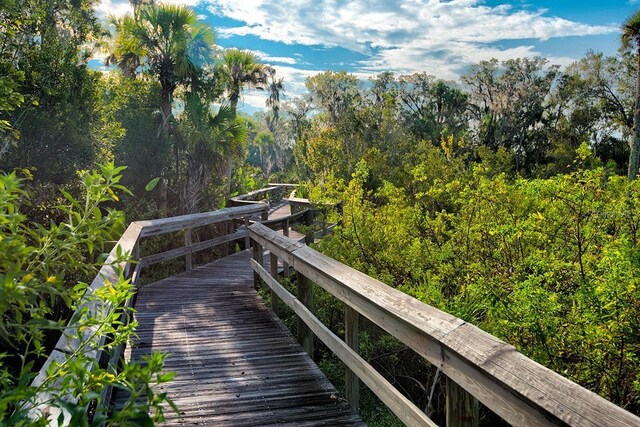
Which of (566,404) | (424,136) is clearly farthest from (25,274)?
(424,136)

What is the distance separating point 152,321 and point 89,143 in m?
7.70

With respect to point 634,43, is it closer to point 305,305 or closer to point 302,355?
point 305,305

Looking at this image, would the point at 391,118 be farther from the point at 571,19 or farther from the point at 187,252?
the point at 571,19

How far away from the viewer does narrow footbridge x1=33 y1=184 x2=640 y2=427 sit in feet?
5.51

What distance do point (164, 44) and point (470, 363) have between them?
57.4 ft

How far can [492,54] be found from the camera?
3969 centimetres

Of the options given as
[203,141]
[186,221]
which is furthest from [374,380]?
[203,141]

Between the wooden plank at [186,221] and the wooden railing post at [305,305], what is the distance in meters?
3.04

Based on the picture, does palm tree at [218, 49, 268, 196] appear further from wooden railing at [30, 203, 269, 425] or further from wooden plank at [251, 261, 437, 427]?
wooden plank at [251, 261, 437, 427]

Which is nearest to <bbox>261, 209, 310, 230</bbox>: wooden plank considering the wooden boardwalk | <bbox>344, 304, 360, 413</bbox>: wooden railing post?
the wooden boardwalk

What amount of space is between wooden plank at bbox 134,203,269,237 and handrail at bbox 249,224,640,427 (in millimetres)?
4029

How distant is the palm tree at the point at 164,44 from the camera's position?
16469 mm

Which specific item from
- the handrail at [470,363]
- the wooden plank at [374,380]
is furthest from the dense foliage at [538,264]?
the wooden plank at [374,380]

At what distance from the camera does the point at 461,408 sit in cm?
212
